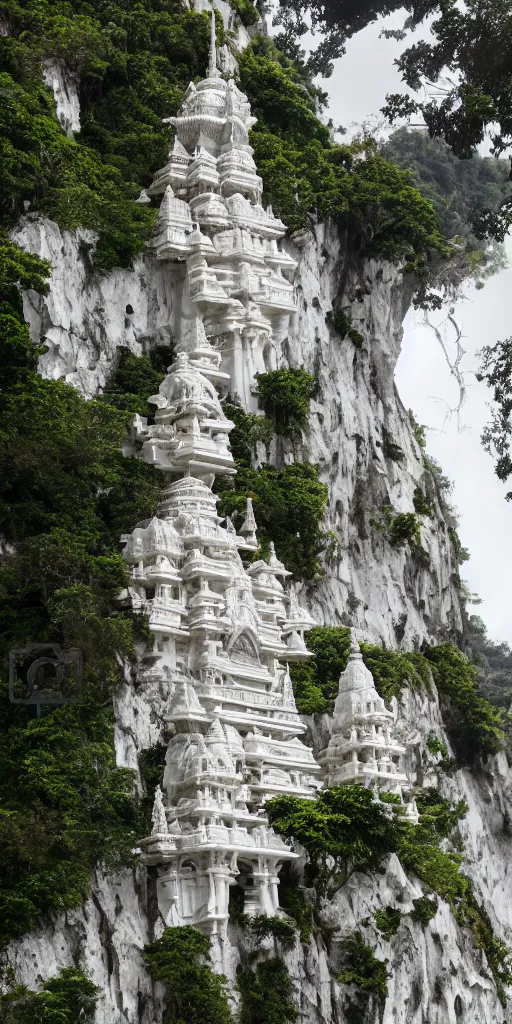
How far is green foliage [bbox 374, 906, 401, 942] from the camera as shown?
39.5 meters

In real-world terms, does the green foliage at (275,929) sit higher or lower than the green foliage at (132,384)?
lower

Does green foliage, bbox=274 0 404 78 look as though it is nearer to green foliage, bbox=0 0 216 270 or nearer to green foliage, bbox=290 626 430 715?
green foliage, bbox=0 0 216 270

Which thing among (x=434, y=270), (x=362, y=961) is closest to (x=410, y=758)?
(x=362, y=961)

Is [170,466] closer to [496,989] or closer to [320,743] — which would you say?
[320,743]

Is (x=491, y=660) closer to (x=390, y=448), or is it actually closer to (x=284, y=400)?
(x=390, y=448)

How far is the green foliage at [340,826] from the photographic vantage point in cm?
3816

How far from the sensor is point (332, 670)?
147ft

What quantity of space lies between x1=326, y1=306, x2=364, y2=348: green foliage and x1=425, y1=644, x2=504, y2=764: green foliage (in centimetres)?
903

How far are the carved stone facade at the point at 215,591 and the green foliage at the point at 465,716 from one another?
259 inches

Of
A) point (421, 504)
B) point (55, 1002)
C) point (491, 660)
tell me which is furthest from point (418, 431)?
point (55, 1002)

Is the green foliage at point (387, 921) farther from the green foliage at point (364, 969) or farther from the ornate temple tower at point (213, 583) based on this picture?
the ornate temple tower at point (213, 583)

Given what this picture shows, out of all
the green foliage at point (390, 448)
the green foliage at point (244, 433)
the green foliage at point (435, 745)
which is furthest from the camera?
the green foliage at point (390, 448)

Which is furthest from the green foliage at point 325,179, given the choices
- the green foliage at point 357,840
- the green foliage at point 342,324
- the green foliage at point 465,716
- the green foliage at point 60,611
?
the green foliage at point 357,840

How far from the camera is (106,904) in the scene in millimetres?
35719
